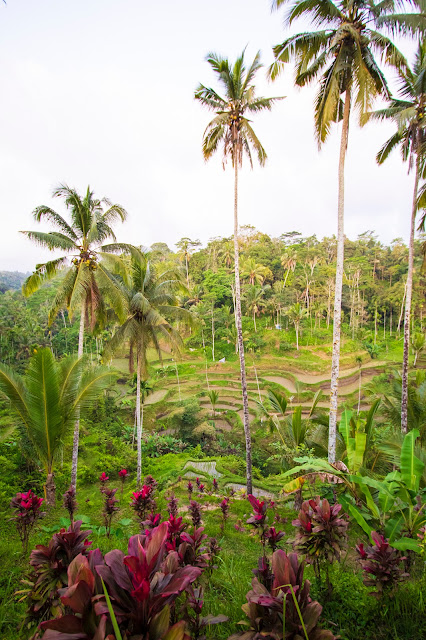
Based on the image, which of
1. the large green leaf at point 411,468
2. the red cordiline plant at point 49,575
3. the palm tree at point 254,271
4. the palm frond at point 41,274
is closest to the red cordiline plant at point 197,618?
the red cordiline plant at point 49,575

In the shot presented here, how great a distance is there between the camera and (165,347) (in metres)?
37.7

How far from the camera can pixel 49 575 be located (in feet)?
6.41

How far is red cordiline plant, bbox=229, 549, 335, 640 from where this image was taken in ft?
4.04

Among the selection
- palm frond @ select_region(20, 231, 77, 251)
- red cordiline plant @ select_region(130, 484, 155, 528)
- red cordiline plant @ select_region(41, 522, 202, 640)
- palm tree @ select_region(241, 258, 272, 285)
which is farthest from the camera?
palm tree @ select_region(241, 258, 272, 285)

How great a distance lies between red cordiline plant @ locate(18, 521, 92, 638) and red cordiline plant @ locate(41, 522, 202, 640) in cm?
96

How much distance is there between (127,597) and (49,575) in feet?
A: 3.95

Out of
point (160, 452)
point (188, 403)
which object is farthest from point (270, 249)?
point (160, 452)

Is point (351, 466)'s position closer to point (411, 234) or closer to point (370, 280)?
point (411, 234)

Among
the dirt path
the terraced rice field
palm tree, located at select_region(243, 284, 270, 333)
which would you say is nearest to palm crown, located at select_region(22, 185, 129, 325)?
the terraced rice field

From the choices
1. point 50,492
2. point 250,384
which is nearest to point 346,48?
point 50,492

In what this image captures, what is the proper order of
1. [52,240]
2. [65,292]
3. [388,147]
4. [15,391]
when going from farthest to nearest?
[388,147]
[65,292]
[52,240]
[15,391]

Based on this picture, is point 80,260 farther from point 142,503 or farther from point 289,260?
point 289,260

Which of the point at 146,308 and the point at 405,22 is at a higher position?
the point at 405,22

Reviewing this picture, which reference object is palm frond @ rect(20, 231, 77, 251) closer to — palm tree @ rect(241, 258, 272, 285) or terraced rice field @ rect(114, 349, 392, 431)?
terraced rice field @ rect(114, 349, 392, 431)
